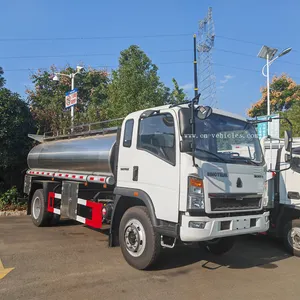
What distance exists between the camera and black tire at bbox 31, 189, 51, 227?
8.52 metres

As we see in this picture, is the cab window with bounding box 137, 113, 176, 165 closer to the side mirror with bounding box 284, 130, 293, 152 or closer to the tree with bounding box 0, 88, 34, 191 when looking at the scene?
the side mirror with bounding box 284, 130, 293, 152

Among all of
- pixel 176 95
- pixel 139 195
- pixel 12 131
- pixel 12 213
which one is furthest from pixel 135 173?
pixel 176 95

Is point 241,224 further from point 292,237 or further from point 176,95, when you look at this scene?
point 176,95

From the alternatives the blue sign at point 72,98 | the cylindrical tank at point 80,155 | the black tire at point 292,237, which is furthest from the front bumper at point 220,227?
the blue sign at point 72,98

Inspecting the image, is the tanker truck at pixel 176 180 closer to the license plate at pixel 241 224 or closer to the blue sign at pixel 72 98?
the license plate at pixel 241 224

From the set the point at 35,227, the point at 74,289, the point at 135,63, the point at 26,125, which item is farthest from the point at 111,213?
the point at 135,63

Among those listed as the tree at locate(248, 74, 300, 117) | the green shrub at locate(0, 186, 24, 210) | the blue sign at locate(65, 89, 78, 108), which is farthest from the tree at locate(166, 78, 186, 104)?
the tree at locate(248, 74, 300, 117)

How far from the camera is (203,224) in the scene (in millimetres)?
4535

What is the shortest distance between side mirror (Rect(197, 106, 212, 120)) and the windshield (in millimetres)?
213

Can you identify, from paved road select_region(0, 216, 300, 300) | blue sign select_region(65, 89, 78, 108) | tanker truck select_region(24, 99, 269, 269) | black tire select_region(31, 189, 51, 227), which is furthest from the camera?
blue sign select_region(65, 89, 78, 108)

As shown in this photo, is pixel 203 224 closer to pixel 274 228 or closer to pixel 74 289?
pixel 74 289

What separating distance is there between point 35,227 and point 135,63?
8921 millimetres

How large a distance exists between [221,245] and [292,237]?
147 cm

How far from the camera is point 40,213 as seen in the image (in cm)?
868
